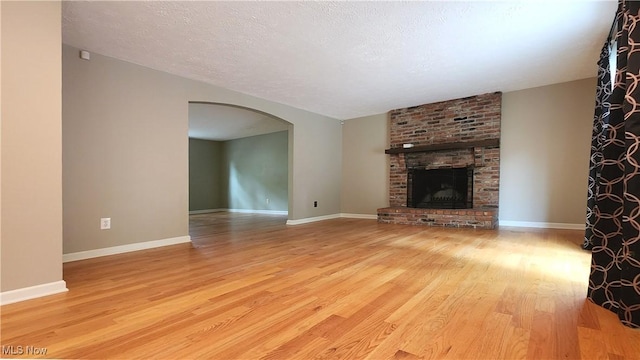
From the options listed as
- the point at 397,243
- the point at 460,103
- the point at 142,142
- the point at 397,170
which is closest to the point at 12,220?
the point at 142,142

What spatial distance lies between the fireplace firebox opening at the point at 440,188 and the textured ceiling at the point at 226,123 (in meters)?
2.93

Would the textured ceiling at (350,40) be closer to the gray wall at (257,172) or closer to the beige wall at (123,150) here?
the beige wall at (123,150)

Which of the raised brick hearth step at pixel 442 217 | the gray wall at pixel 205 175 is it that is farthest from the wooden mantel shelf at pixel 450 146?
the gray wall at pixel 205 175

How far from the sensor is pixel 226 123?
6.99m

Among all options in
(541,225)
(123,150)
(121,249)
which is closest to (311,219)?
(121,249)

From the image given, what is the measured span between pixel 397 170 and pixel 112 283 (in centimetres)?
515

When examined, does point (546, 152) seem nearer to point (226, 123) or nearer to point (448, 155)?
point (448, 155)

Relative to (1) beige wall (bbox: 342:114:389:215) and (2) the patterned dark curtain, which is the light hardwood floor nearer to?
(2) the patterned dark curtain

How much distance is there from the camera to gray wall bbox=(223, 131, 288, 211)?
26.0 feet

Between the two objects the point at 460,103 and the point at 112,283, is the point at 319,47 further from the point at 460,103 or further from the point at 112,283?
the point at 460,103

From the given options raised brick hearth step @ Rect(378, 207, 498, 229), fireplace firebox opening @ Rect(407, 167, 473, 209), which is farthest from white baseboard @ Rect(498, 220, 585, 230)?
fireplace firebox opening @ Rect(407, 167, 473, 209)

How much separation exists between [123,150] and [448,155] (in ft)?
17.0

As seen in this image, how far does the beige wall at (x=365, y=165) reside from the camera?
20.9ft

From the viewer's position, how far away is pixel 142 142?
11.5 feet
